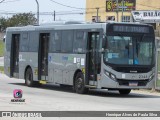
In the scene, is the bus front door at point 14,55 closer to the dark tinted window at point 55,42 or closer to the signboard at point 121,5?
the dark tinted window at point 55,42

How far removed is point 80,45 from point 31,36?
4.93 m

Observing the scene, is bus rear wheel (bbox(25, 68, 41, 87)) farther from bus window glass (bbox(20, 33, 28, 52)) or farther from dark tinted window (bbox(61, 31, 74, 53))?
dark tinted window (bbox(61, 31, 74, 53))

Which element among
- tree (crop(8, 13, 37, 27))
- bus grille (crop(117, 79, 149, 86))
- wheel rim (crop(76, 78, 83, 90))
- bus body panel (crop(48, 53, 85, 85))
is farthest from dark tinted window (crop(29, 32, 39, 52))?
tree (crop(8, 13, 37, 27))

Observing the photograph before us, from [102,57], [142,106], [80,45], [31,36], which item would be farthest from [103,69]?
[31,36]

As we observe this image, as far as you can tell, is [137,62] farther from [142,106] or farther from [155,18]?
[155,18]

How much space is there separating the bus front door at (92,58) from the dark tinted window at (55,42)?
2666 millimetres

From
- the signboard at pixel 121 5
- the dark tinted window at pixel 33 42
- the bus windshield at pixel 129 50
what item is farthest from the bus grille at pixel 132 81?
the signboard at pixel 121 5

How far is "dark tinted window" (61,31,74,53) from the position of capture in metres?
23.8

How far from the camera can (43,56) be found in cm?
2641

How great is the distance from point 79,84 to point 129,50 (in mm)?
2630

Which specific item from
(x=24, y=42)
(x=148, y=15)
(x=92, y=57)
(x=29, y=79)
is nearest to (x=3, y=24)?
(x=148, y=15)

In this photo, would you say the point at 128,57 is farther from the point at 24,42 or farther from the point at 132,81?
the point at 24,42

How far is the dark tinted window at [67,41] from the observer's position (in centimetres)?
2381

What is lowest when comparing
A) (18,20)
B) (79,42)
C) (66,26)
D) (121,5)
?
(79,42)
